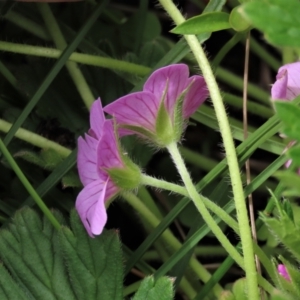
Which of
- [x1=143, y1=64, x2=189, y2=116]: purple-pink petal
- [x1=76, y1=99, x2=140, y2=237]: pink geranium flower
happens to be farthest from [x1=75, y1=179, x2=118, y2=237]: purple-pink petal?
[x1=143, y1=64, x2=189, y2=116]: purple-pink petal

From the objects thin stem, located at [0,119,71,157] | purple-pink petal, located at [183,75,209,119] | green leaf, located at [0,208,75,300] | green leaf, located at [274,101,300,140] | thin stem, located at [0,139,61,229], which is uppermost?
purple-pink petal, located at [183,75,209,119]

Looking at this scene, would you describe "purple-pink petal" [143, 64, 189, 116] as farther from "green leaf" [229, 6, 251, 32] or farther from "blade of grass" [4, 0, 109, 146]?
"blade of grass" [4, 0, 109, 146]

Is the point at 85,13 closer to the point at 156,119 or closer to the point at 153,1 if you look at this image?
the point at 153,1

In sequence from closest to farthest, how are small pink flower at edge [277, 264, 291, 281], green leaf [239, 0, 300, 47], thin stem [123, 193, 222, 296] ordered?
green leaf [239, 0, 300, 47]
small pink flower at edge [277, 264, 291, 281]
thin stem [123, 193, 222, 296]

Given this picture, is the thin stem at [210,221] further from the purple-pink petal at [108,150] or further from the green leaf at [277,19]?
the green leaf at [277,19]

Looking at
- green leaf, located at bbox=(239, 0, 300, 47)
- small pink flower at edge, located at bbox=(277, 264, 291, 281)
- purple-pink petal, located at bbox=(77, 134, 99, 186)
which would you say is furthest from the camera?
purple-pink petal, located at bbox=(77, 134, 99, 186)

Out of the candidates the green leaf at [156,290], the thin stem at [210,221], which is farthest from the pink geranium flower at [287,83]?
the green leaf at [156,290]
